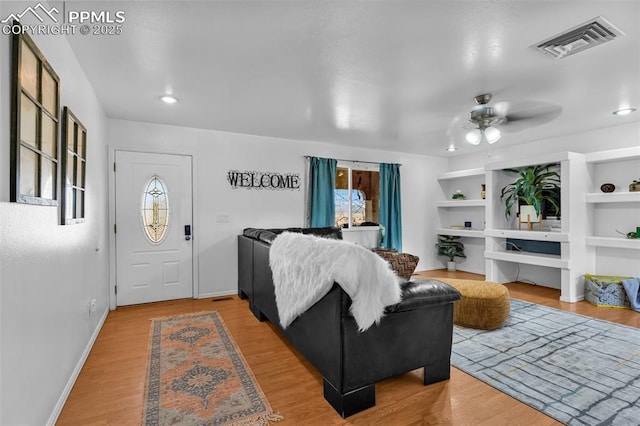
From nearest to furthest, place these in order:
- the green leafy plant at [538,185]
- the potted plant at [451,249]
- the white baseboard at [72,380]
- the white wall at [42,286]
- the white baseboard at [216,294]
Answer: the white wall at [42,286] < the white baseboard at [72,380] < the white baseboard at [216,294] < the green leafy plant at [538,185] < the potted plant at [451,249]

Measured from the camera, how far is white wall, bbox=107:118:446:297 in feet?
14.3

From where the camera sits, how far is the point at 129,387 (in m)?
2.24

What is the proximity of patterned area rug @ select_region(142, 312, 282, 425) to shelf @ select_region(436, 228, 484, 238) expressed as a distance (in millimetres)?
4744

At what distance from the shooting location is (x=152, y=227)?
4316mm

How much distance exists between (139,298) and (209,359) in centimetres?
219

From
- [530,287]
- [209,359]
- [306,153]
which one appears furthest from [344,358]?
[530,287]

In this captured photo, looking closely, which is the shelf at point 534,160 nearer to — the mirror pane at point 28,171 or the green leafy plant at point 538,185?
the green leafy plant at point 538,185

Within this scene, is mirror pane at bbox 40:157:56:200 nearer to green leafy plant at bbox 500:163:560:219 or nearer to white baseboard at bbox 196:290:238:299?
white baseboard at bbox 196:290:238:299

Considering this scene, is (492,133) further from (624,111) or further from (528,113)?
(624,111)

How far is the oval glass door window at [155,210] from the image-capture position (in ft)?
14.1

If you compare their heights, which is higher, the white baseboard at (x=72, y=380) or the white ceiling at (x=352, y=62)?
the white ceiling at (x=352, y=62)

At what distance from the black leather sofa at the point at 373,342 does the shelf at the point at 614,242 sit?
3510 millimetres

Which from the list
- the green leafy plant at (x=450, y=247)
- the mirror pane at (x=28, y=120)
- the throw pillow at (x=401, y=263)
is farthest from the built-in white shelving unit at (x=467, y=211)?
the mirror pane at (x=28, y=120)

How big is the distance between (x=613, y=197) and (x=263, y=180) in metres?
4.88
